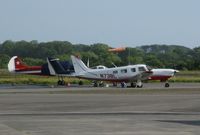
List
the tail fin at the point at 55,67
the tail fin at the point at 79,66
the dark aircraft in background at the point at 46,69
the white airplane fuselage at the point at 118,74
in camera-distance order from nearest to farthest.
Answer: the white airplane fuselage at the point at 118,74
the tail fin at the point at 79,66
the dark aircraft in background at the point at 46,69
the tail fin at the point at 55,67

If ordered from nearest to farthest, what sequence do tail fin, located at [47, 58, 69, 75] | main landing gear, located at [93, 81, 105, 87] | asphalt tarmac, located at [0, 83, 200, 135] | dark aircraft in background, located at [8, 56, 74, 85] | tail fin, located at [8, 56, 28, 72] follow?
asphalt tarmac, located at [0, 83, 200, 135] < main landing gear, located at [93, 81, 105, 87] < dark aircraft in background, located at [8, 56, 74, 85] < tail fin, located at [47, 58, 69, 75] < tail fin, located at [8, 56, 28, 72]

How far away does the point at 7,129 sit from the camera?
56.9 ft

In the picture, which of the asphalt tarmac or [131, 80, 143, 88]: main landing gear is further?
[131, 80, 143, 88]: main landing gear

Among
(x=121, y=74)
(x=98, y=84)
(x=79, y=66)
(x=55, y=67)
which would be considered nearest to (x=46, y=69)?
(x=55, y=67)

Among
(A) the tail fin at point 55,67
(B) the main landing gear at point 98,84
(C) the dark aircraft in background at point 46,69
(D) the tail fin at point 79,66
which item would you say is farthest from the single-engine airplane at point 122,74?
(A) the tail fin at point 55,67

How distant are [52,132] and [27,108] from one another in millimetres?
10949

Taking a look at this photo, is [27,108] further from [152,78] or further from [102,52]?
[102,52]

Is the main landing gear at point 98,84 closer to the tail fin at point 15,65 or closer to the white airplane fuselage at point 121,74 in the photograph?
the white airplane fuselage at point 121,74

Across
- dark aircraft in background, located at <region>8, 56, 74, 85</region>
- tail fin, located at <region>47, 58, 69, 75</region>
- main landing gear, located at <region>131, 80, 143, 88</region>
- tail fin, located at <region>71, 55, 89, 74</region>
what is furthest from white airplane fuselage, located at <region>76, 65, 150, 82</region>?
tail fin, located at <region>47, 58, 69, 75</region>

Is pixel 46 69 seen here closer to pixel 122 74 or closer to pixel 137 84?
pixel 122 74

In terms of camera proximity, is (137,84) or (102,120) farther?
(137,84)

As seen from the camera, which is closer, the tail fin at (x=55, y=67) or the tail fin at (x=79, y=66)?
the tail fin at (x=79, y=66)

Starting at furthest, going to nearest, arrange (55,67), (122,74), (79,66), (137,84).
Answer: (55,67) < (79,66) < (122,74) < (137,84)

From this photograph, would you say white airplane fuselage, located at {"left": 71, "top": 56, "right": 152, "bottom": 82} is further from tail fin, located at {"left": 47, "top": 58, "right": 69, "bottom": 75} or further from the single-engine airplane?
tail fin, located at {"left": 47, "top": 58, "right": 69, "bottom": 75}
